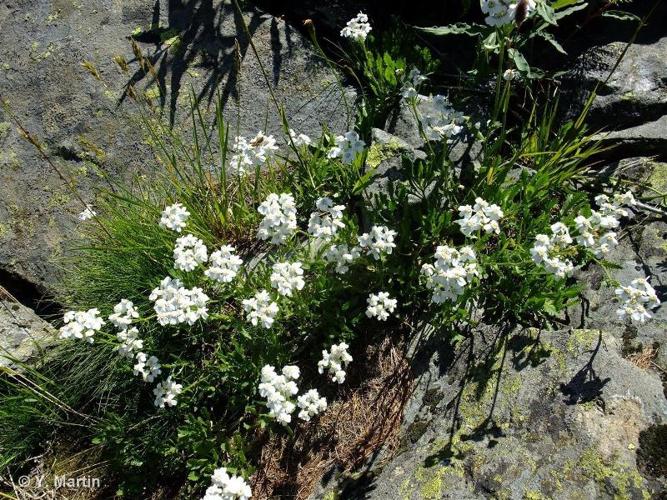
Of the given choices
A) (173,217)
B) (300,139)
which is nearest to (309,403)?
(173,217)

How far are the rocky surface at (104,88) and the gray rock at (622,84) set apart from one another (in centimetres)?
214

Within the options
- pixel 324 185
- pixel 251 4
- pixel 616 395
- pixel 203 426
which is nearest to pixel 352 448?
pixel 203 426

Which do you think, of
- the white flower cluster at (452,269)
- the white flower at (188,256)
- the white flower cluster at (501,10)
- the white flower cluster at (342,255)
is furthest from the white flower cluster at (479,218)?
the white flower at (188,256)

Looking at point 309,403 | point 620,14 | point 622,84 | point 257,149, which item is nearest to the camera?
point 309,403

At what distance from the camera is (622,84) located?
4598mm

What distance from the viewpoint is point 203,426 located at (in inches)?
A: 145

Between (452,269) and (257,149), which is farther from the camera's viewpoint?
(257,149)

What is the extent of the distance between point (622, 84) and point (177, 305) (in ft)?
13.4

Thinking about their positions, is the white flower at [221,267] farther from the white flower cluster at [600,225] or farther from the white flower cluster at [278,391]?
the white flower cluster at [600,225]

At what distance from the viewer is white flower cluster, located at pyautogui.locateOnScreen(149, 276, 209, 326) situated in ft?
10.4

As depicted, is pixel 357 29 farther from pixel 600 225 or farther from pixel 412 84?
pixel 600 225

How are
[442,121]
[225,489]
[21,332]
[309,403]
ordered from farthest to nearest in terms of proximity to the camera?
[21,332]
[442,121]
[309,403]
[225,489]

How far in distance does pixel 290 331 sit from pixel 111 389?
1476 mm

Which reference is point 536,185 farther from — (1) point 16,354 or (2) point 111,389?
(1) point 16,354
